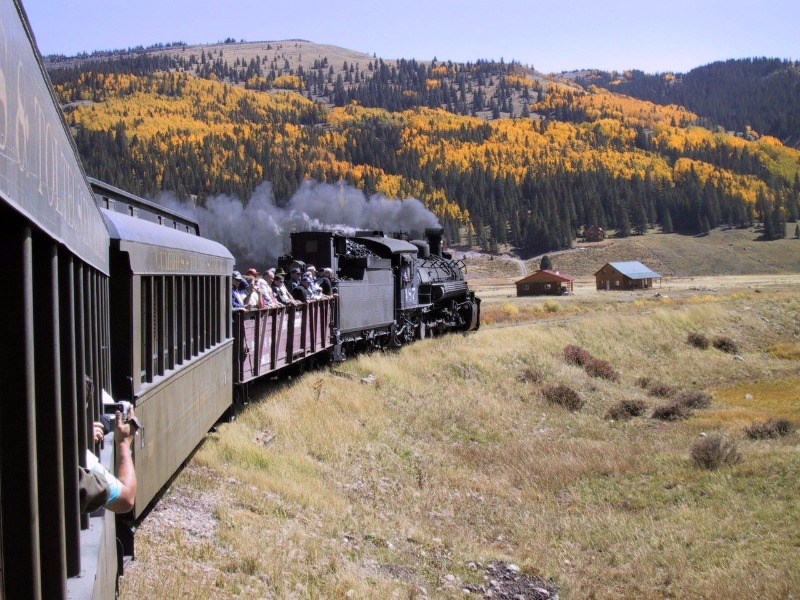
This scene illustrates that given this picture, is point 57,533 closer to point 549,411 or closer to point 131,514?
point 131,514

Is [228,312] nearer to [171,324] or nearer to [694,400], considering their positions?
[171,324]

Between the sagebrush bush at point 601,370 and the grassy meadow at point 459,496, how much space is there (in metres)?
3.43

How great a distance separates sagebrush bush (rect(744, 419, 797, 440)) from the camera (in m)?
20.6

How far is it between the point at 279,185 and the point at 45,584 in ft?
352

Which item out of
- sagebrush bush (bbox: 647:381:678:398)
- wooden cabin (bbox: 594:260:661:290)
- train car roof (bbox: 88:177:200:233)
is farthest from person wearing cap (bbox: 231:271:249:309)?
wooden cabin (bbox: 594:260:661:290)

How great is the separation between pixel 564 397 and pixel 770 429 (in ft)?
21.7

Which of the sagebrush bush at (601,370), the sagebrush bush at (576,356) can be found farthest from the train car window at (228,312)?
the sagebrush bush at (576,356)

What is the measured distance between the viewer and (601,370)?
3138cm

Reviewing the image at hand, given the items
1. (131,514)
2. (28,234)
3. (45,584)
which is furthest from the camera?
(131,514)

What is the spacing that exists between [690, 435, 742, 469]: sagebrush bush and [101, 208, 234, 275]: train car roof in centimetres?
1188

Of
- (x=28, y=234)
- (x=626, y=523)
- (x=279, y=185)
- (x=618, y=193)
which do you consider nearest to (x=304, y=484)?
(x=626, y=523)

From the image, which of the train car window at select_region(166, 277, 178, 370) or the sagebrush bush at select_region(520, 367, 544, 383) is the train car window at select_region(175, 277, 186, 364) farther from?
the sagebrush bush at select_region(520, 367, 544, 383)

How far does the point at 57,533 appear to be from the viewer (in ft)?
8.71

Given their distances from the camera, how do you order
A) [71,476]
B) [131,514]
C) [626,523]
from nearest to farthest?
[71,476]
[131,514]
[626,523]
